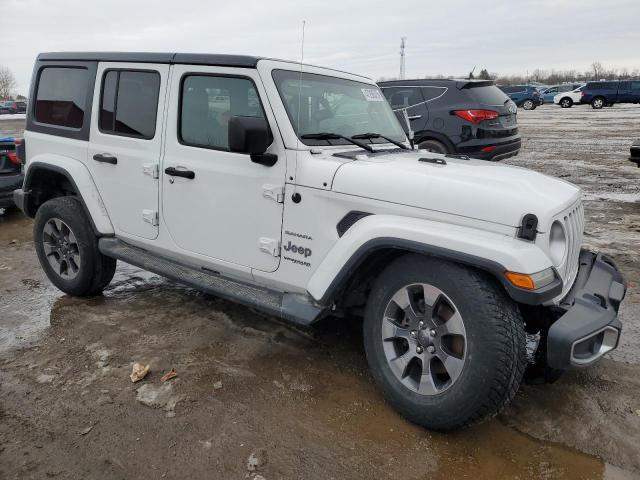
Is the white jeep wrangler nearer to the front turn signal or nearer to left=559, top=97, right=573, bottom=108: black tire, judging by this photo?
the front turn signal

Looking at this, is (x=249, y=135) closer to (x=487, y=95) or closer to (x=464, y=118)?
(x=464, y=118)

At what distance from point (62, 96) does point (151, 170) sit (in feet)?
4.54

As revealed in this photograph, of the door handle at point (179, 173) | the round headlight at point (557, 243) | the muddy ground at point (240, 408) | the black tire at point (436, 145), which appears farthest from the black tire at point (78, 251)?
the black tire at point (436, 145)

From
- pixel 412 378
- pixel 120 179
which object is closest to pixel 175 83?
pixel 120 179

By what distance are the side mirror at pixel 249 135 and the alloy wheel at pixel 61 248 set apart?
7.17 ft

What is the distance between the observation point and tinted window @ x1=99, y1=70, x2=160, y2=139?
12.5ft

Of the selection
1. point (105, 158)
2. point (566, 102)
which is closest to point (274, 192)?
point (105, 158)

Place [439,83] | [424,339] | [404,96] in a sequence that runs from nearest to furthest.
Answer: [424,339] → [439,83] → [404,96]

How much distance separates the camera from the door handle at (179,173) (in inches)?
139

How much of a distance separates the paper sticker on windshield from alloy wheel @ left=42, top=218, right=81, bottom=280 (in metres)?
2.69

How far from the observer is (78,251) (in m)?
4.37

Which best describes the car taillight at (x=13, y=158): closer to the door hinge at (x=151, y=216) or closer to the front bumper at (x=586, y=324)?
the door hinge at (x=151, y=216)

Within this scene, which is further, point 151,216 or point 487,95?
point 487,95

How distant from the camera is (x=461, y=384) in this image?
2531mm
